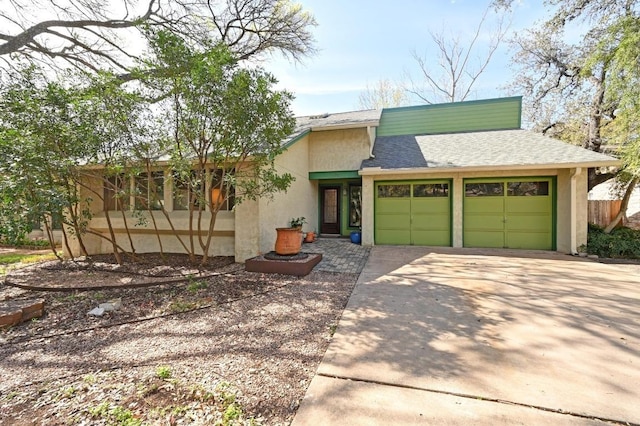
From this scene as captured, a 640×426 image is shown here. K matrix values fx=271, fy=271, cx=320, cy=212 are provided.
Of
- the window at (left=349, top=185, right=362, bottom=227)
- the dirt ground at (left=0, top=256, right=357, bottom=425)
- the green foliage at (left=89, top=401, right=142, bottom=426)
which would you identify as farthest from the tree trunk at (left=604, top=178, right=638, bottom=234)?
the green foliage at (left=89, top=401, right=142, bottom=426)

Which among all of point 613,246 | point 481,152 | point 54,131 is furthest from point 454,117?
point 54,131

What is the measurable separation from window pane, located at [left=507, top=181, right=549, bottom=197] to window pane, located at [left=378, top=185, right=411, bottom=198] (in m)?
3.11

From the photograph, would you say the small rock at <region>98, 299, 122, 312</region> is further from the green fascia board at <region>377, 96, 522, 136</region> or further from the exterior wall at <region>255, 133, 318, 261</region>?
the green fascia board at <region>377, 96, 522, 136</region>

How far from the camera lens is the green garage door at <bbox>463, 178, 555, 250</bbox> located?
8445 mm

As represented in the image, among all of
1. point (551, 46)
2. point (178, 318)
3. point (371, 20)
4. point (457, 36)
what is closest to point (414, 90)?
point (457, 36)

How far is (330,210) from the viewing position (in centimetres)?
1174

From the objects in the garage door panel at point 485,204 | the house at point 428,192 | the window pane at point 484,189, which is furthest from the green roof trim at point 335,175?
the garage door panel at point 485,204

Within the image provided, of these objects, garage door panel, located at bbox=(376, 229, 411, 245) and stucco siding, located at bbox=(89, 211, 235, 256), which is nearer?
stucco siding, located at bbox=(89, 211, 235, 256)

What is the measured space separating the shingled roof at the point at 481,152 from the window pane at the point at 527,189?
2.66 ft

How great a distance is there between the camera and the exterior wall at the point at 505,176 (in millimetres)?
7812

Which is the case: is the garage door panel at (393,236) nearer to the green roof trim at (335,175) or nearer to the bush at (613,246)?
the green roof trim at (335,175)

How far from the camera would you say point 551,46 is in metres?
11.6

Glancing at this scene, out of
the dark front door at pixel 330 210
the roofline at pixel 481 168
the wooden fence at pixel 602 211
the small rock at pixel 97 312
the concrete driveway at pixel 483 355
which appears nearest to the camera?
the concrete driveway at pixel 483 355

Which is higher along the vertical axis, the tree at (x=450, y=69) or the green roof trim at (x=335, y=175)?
the tree at (x=450, y=69)
